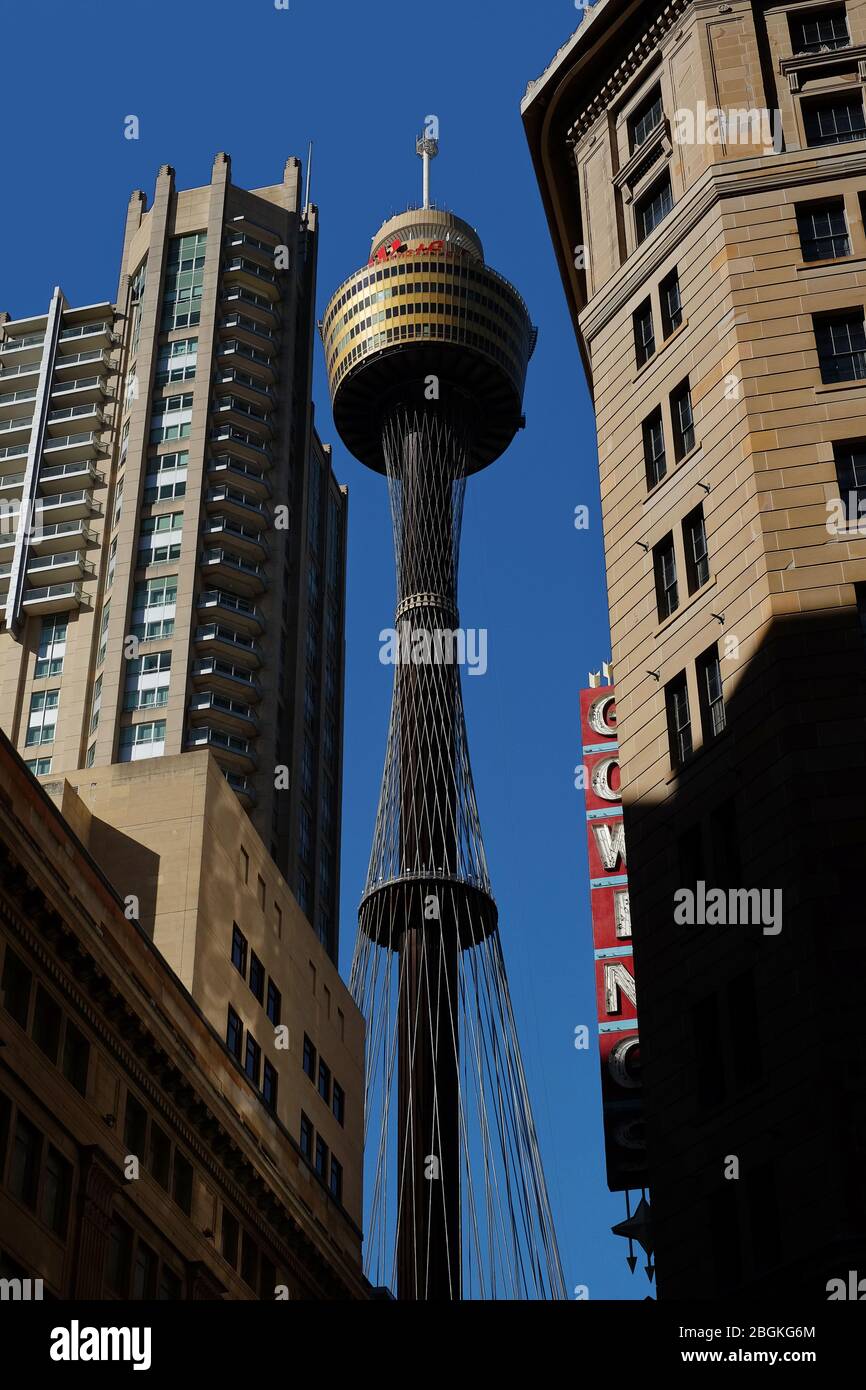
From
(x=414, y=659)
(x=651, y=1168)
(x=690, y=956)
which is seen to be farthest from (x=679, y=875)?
(x=414, y=659)

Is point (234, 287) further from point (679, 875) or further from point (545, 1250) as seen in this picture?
point (679, 875)

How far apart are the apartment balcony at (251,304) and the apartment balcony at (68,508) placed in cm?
1753

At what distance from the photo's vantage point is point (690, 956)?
4322cm

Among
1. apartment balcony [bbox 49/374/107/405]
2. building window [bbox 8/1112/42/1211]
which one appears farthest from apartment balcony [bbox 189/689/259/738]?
A: building window [bbox 8/1112/42/1211]

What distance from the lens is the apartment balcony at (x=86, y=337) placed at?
13938 cm

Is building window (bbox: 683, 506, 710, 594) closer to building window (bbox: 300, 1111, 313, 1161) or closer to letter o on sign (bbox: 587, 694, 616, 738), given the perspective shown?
letter o on sign (bbox: 587, 694, 616, 738)

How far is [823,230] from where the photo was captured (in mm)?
51906

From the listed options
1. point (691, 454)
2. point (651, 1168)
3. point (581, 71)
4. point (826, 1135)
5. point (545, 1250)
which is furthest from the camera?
point (545, 1250)

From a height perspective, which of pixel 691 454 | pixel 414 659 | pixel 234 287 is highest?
Answer: pixel 234 287

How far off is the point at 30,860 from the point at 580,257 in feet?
102

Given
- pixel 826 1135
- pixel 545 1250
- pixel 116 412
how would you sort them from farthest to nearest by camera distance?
pixel 116 412 < pixel 545 1250 < pixel 826 1135

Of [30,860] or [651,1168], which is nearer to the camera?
[651,1168]

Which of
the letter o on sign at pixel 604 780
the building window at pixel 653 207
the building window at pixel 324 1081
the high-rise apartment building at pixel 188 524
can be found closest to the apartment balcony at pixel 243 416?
the high-rise apartment building at pixel 188 524

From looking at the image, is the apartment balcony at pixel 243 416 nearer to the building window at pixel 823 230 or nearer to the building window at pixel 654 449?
the building window at pixel 654 449
